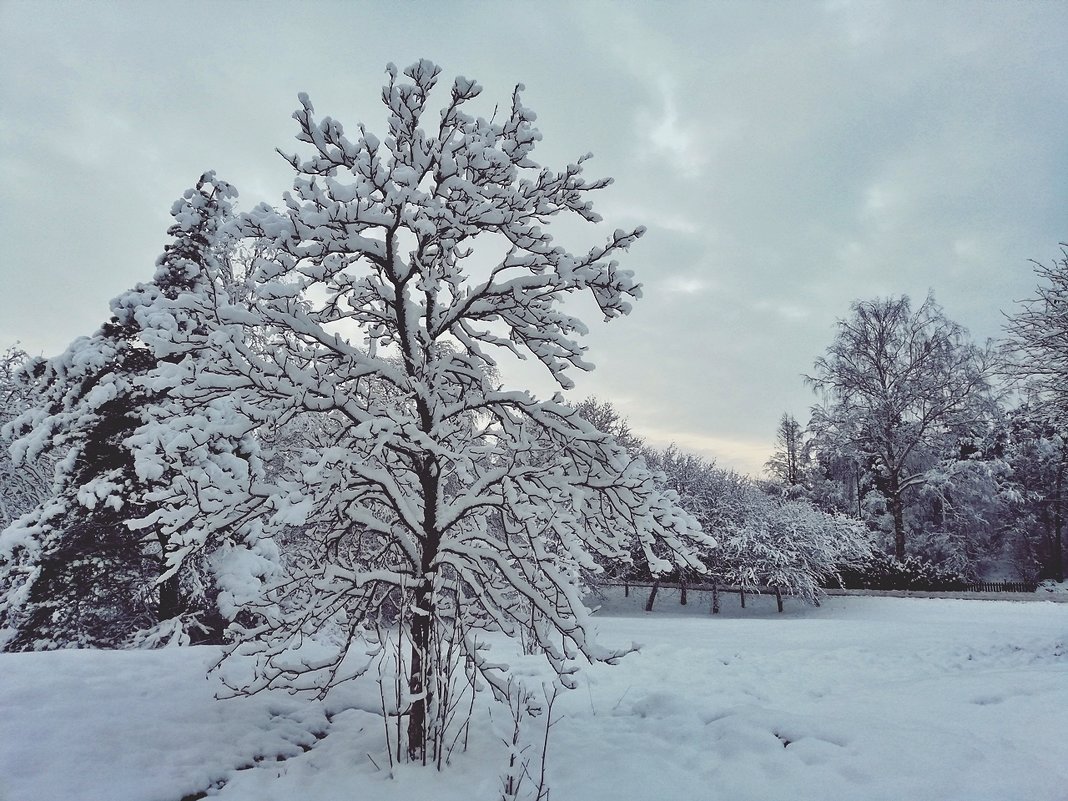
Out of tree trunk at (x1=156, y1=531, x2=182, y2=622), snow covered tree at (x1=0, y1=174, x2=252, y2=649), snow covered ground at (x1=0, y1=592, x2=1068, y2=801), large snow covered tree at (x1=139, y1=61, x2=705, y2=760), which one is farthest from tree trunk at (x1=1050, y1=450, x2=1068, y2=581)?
snow covered tree at (x1=0, y1=174, x2=252, y2=649)

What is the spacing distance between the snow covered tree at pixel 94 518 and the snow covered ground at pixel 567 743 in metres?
3.25

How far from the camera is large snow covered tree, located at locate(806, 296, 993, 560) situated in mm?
22016

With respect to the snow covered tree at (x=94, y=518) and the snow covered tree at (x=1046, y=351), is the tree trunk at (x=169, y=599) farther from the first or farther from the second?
the snow covered tree at (x=1046, y=351)

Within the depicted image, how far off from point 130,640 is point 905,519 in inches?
1306

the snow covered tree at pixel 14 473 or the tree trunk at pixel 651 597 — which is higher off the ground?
the snow covered tree at pixel 14 473

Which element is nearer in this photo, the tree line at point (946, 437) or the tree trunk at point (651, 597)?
the tree line at point (946, 437)

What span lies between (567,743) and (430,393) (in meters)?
3.59

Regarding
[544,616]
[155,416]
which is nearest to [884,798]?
[544,616]

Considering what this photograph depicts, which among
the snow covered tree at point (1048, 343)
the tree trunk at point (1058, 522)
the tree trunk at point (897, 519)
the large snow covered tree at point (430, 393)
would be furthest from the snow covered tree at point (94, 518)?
the tree trunk at point (1058, 522)

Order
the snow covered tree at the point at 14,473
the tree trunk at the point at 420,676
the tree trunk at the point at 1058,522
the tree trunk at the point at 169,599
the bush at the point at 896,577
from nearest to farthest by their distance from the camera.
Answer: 1. the tree trunk at the point at 420,676
2. the tree trunk at the point at 169,599
3. the snow covered tree at the point at 14,473
4. the bush at the point at 896,577
5. the tree trunk at the point at 1058,522

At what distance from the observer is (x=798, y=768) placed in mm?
4613

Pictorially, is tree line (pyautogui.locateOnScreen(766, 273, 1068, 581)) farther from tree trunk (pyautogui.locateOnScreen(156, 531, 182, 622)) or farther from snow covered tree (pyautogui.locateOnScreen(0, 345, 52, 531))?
snow covered tree (pyautogui.locateOnScreen(0, 345, 52, 531))

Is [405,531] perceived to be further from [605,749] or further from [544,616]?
[605,749]

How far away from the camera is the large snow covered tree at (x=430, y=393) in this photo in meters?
4.56
